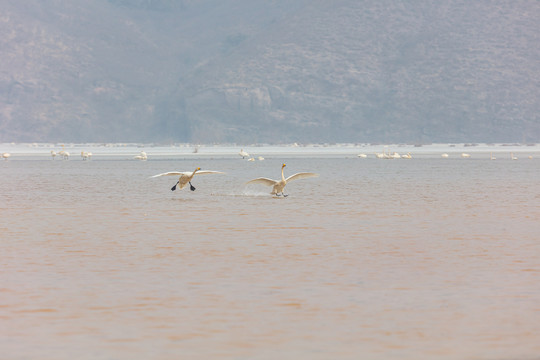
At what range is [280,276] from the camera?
1581 cm

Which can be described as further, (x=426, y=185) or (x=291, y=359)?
(x=426, y=185)

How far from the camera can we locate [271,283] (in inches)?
595

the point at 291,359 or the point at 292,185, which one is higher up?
the point at 292,185

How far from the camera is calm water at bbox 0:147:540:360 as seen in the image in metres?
11.2

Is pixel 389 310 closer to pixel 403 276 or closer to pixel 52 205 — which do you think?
pixel 403 276

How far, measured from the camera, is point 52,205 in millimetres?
32250

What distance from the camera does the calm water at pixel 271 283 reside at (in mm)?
11242

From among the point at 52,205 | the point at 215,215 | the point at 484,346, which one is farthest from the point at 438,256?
the point at 52,205

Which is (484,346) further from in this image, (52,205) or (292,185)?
(292,185)

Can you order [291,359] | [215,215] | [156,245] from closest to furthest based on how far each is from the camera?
[291,359], [156,245], [215,215]

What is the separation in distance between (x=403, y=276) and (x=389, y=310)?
282 centimetres

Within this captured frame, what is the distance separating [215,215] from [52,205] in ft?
23.1

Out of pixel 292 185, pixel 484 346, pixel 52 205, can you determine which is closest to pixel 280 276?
pixel 484 346

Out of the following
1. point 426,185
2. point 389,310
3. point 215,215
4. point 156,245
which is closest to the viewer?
point 389,310
